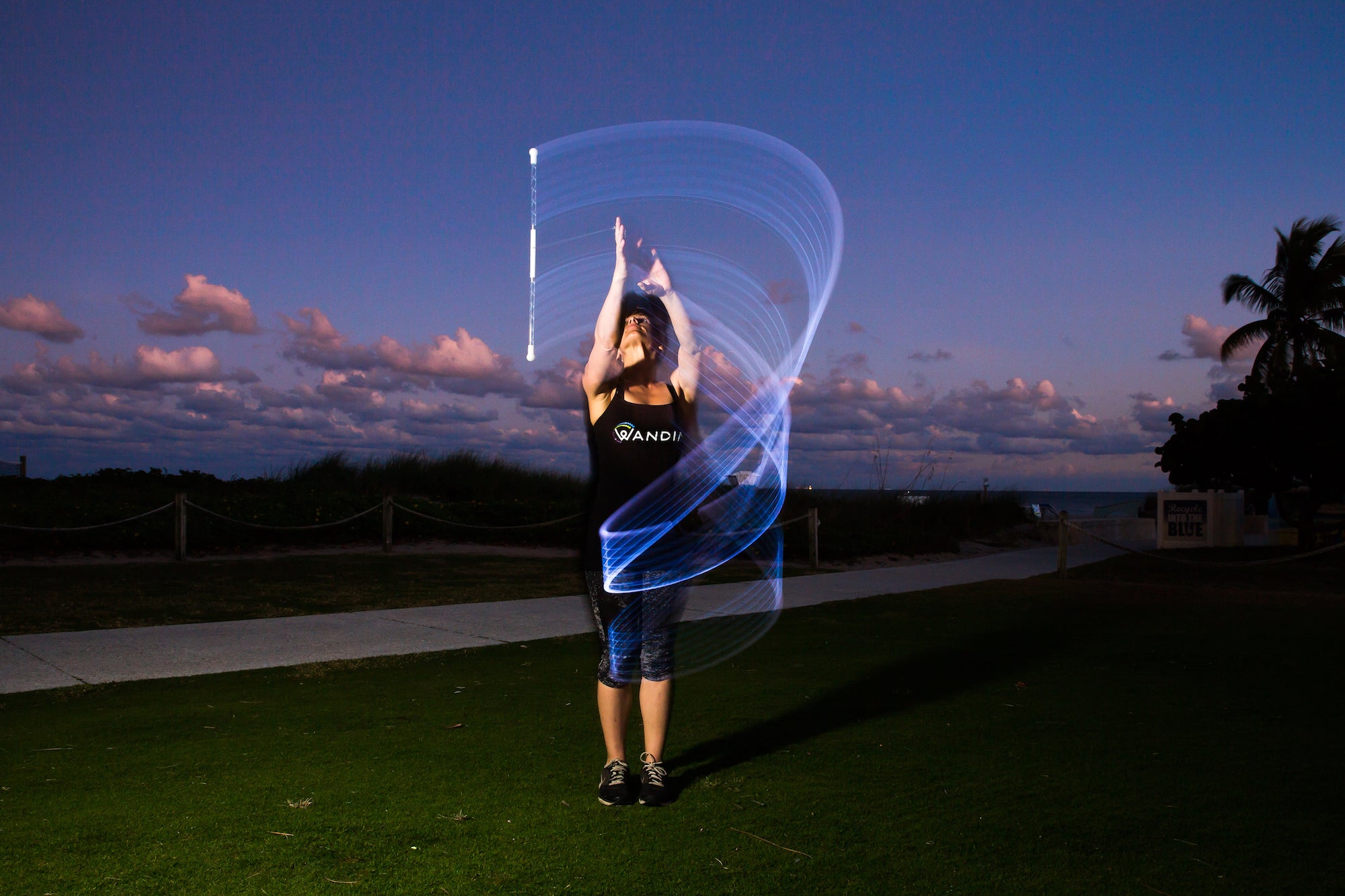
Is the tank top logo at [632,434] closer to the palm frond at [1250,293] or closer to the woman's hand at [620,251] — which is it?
the woman's hand at [620,251]

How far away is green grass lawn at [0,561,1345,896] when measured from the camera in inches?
112

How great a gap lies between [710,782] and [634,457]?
1.34 metres

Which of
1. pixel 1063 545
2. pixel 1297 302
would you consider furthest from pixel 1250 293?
pixel 1063 545

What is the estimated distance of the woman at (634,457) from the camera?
3391 mm

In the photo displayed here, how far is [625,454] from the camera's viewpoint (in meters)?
3.39

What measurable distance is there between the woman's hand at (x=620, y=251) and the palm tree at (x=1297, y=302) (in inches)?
1221

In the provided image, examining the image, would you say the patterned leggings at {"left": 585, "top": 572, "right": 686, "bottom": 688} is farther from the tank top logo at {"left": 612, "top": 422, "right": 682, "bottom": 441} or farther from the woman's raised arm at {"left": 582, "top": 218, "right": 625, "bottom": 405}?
the woman's raised arm at {"left": 582, "top": 218, "right": 625, "bottom": 405}

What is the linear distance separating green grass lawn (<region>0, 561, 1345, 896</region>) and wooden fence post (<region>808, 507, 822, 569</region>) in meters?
7.86

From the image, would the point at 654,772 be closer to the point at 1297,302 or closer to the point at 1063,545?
the point at 1063,545

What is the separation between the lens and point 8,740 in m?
4.25

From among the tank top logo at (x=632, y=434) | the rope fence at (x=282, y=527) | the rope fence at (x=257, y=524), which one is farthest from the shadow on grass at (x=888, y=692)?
the rope fence at (x=257, y=524)

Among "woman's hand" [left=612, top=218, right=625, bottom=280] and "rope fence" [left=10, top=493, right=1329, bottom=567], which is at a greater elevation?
"woman's hand" [left=612, top=218, right=625, bottom=280]

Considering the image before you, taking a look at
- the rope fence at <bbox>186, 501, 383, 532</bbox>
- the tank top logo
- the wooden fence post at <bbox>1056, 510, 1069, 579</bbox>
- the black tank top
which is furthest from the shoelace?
the wooden fence post at <bbox>1056, 510, 1069, 579</bbox>

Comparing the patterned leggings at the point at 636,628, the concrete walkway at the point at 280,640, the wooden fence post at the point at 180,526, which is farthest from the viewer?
the wooden fence post at the point at 180,526
